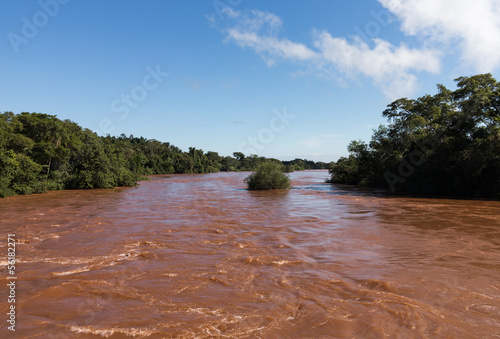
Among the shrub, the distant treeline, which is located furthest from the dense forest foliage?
the distant treeline

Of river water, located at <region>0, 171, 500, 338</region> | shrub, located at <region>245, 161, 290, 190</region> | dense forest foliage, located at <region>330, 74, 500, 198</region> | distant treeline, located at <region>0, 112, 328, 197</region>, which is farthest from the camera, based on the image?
shrub, located at <region>245, 161, 290, 190</region>

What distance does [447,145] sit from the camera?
79.2 ft

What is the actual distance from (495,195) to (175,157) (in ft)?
262

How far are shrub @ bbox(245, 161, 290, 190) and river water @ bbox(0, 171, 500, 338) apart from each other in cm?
1856

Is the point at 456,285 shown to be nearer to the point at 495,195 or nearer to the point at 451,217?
→ the point at 451,217

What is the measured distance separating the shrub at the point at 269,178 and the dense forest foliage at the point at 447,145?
10.5 meters

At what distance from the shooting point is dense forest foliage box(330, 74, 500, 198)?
2206cm

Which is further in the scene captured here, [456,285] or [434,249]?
[434,249]

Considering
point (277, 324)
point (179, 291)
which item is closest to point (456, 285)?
point (277, 324)

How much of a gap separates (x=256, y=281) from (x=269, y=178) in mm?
24905

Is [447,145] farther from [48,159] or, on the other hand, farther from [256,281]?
[48,159]

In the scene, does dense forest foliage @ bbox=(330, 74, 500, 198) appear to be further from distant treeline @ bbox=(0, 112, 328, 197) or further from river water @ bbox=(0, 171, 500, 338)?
distant treeline @ bbox=(0, 112, 328, 197)

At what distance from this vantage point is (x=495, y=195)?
22.5 meters

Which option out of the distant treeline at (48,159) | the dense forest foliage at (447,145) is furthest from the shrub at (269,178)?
the dense forest foliage at (447,145)
